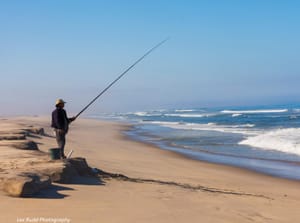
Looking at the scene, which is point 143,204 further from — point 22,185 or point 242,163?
point 242,163

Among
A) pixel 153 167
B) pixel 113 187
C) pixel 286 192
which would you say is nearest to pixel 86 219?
pixel 113 187

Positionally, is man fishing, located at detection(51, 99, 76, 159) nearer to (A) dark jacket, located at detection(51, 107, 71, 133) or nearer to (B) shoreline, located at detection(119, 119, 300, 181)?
(A) dark jacket, located at detection(51, 107, 71, 133)

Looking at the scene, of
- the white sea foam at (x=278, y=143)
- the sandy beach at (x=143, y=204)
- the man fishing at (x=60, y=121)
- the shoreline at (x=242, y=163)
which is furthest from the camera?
the white sea foam at (x=278, y=143)

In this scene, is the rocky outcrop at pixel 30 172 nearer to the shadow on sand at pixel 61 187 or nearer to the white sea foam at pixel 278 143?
the shadow on sand at pixel 61 187

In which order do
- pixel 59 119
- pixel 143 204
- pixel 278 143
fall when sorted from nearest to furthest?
pixel 143 204 < pixel 59 119 < pixel 278 143

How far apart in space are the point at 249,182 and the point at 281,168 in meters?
2.77

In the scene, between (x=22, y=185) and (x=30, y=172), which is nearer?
(x=22, y=185)

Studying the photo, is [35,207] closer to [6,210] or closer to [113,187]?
[6,210]

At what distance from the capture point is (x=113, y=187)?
7520 millimetres

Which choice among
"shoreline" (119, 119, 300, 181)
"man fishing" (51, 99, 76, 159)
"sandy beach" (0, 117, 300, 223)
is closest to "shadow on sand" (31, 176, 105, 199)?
"sandy beach" (0, 117, 300, 223)

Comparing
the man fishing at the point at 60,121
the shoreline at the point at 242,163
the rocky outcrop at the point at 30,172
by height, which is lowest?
the shoreline at the point at 242,163

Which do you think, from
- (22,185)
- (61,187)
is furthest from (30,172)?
(22,185)

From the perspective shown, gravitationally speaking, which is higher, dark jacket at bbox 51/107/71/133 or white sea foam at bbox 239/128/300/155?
dark jacket at bbox 51/107/71/133

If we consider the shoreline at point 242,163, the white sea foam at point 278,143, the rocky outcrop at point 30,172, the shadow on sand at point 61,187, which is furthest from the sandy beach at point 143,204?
the white sea foam at point 278,143
